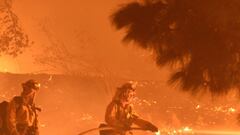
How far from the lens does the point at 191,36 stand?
177 inches

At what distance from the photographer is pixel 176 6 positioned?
458cm

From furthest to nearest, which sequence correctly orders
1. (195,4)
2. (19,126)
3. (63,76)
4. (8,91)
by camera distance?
(63,76) < (8,91) < (19,126) < (195,4)

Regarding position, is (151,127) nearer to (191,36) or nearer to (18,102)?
(18,102)

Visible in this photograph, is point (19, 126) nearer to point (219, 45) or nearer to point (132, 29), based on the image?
point (132, 29)

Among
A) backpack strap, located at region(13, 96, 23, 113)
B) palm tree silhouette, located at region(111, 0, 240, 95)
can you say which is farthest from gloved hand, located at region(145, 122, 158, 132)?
palm tree silhouette, located at region(111, 0, 240, 95)

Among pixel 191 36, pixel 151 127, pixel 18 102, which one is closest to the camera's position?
pixel 191 36

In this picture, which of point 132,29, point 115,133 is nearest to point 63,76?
point 115,133

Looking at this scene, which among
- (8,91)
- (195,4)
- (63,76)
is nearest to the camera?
(195,4)

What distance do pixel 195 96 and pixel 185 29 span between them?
64cm

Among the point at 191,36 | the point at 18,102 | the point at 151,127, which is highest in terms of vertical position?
the point at 191,36

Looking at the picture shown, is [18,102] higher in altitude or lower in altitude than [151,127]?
higher

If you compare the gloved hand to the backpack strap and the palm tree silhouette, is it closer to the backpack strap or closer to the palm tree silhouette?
the backpack strap

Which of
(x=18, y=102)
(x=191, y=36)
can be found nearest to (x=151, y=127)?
(x=18, y=102)

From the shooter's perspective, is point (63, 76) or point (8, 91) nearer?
point (8, 91)
